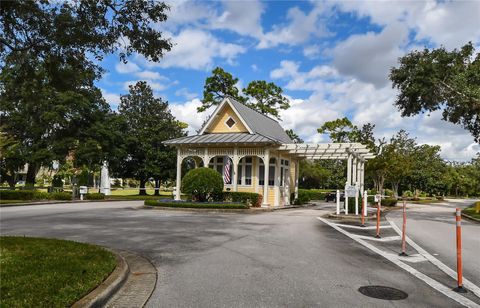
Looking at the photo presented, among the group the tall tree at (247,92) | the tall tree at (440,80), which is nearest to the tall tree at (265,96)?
the tall tree at (247,92)

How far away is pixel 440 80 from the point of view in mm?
23219

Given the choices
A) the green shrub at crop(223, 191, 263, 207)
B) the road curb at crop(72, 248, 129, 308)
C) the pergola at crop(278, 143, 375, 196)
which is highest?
the pergola at crop(278, 143, 375, 196)

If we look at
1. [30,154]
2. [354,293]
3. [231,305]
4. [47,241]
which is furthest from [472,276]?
[30,154]

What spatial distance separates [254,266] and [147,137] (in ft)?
131

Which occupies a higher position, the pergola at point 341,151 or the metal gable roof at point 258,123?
the metal gable roof at point 258,123

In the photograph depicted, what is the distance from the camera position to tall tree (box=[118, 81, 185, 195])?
44.3m

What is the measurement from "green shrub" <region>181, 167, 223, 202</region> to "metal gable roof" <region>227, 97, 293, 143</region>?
6357mm

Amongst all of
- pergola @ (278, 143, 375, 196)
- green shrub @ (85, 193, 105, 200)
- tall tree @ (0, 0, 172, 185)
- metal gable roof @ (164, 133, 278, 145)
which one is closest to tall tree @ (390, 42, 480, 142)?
pergola @ (278, 143, 375, 196)

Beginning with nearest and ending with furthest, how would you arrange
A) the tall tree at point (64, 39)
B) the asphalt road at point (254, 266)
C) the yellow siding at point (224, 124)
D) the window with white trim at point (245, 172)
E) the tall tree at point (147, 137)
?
the asphalt road at point (254, 266) → the tall tree at point (64, 39) → the window with white trim at point (245, 172) → the yellow siding at point (224, 124) → the tall tree at point (147, 137)

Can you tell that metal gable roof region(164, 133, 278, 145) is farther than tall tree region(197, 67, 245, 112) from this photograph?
No

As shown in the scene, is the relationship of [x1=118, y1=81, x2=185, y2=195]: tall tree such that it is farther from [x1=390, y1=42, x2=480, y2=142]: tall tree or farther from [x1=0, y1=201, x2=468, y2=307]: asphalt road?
[x1=0, y1=201, x2=468, y2=307]: asphalt road

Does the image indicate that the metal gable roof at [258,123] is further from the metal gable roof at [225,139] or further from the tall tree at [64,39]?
Answer: the tall tree at [64,39]

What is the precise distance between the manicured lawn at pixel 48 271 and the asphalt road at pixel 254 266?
0.97 m

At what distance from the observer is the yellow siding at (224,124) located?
97.1ft
